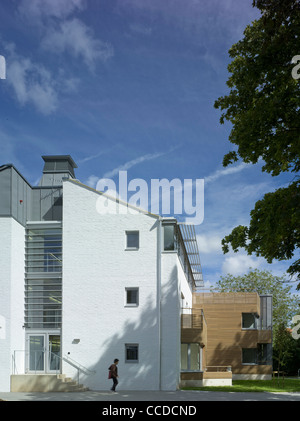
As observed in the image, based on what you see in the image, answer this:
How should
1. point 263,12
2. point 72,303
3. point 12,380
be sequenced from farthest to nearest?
point 72,303 < point 12,380 < point 263,12

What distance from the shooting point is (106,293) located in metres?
27.7

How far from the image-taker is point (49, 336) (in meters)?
27.7

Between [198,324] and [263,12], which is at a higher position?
[263,12]

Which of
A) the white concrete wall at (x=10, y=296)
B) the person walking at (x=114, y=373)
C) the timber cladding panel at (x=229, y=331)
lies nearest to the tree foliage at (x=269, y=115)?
the person walking at (x=114, y=373)

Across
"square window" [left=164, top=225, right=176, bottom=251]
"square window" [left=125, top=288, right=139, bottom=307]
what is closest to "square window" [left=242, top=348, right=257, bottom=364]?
"square window" [left=125, top=288, right=139, bottom=307]

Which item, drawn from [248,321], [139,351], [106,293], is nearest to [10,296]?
[106,293]

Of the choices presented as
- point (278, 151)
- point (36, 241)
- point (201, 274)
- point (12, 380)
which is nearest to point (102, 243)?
point (36, 241)

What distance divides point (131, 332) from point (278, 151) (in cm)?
1359

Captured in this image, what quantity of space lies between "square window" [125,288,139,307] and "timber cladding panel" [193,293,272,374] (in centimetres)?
1412

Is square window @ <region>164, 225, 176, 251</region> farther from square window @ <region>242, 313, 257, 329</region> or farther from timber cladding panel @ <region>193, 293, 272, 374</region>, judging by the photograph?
square window @ <region>242, 313, 257, 329</region>

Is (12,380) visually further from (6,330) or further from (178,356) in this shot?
(178,356)

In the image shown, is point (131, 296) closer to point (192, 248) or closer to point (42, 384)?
point (42, 384)

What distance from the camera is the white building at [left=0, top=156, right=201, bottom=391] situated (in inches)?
1054

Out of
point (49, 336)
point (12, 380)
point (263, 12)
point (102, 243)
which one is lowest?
point (12, 380)
